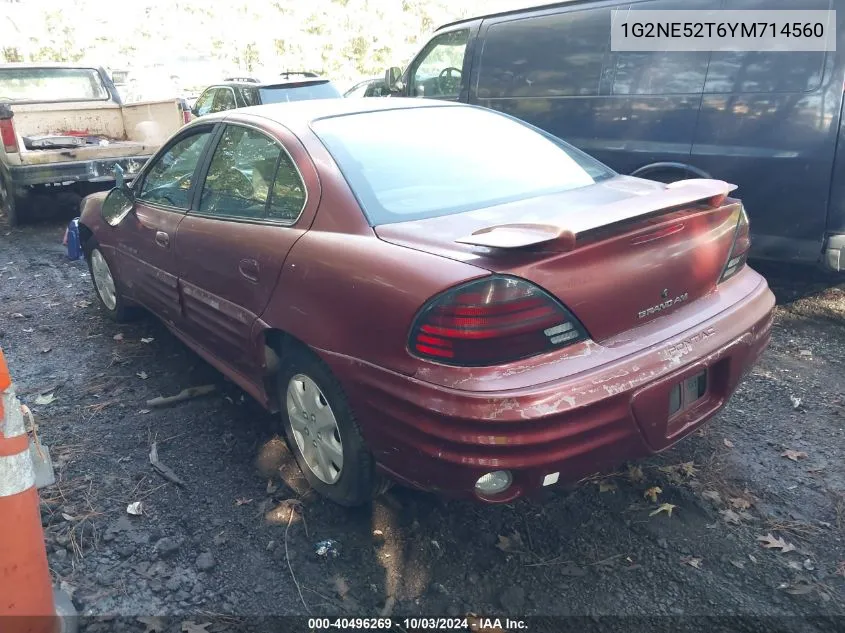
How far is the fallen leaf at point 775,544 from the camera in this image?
99.5 inches

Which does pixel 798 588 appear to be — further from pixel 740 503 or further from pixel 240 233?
pixel 240 233

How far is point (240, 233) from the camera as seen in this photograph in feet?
10.1

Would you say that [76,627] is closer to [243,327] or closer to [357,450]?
[357,450]

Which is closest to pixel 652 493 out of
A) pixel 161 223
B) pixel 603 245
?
pixel 603 245

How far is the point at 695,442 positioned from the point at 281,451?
196 centimetres

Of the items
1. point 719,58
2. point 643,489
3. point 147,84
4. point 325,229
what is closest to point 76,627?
point 325,229

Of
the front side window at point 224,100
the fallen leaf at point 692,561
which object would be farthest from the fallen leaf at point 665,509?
the front side window at point 224,100

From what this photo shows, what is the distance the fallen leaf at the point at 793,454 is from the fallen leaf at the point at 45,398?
3826 mm

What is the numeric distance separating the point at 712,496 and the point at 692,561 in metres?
0.44

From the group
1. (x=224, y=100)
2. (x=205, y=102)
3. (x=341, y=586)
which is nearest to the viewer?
(x=341, y=586)

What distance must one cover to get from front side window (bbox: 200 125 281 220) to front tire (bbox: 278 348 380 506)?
2.53ft

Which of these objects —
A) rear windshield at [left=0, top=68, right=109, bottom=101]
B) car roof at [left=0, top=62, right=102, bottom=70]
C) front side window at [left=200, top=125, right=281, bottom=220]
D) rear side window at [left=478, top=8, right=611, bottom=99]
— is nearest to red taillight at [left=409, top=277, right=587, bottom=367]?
front side window at [left=200, top=125, right=281, bottom=220]

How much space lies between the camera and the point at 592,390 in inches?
84.4

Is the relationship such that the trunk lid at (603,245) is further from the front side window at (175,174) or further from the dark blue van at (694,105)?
the dark blue van at (694,105)
